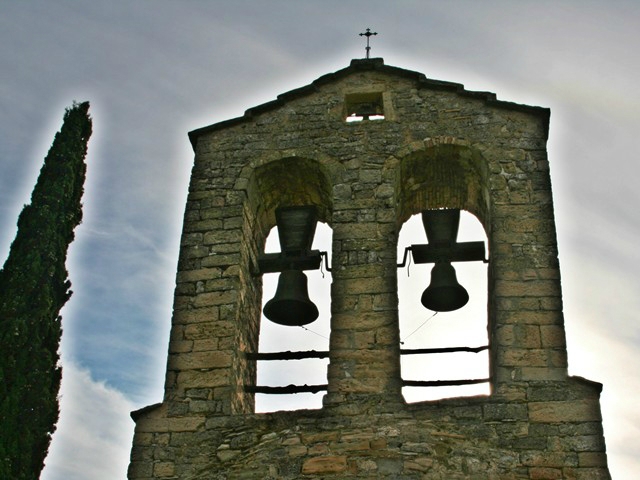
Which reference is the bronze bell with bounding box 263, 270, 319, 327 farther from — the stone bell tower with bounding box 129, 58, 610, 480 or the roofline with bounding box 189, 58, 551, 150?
the roofline with bounding box 189, 58, 551, 150

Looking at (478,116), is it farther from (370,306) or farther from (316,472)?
(316,472)

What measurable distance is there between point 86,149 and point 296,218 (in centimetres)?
329

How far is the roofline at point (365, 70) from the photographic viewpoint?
8.30 metres

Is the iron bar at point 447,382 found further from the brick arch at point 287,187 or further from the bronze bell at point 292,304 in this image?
the brick arch at point 287,187

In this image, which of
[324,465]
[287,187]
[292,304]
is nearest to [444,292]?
[292,304]

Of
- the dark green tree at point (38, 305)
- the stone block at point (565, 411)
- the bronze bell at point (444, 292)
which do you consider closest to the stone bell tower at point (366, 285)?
the stone block at point (565, 411)

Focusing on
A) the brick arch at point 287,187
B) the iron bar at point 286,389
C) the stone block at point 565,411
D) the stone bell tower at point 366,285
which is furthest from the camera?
the brick arch at point 287,187

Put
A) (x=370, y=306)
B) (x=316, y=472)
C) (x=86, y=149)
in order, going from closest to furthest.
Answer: (x=316, y=472), (x=370, y=306), (x=86, y=149)

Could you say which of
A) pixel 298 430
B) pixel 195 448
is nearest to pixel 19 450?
pixel 195 448

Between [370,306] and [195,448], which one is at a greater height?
[370,306]

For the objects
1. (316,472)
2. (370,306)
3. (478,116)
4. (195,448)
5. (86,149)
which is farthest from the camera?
(86,149)

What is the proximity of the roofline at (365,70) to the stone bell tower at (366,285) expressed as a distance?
0.04 ft

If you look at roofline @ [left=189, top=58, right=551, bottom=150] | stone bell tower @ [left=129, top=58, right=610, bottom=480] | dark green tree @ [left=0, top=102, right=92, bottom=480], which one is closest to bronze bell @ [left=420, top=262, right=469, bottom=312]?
stone bell tower @ [left=129, top=58, right=610, bottom=480]

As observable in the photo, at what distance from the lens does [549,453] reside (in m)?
6.27
